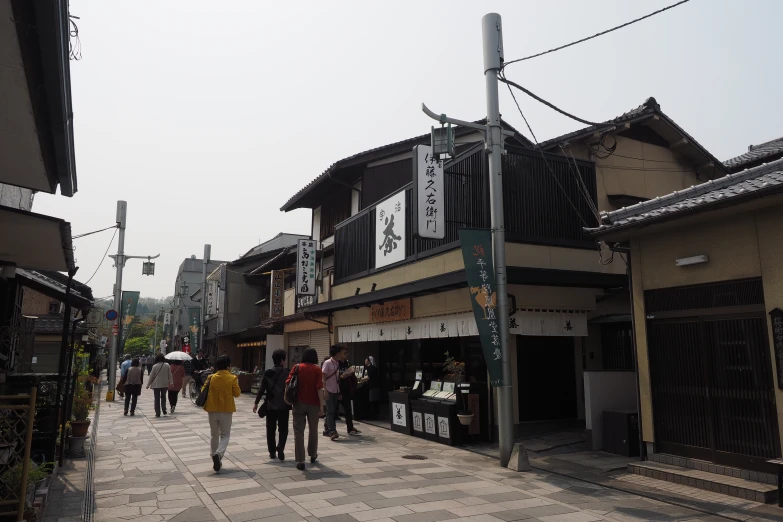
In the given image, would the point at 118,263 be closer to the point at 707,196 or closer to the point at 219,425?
the point at 219,425

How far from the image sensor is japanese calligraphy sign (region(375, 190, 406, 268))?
1490cm

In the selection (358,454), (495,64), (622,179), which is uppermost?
(495,64)

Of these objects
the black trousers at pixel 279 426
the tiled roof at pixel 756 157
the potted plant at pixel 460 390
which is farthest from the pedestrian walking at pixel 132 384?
the tiled roof at pixel 756 157

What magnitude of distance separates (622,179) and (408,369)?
27.6 ft

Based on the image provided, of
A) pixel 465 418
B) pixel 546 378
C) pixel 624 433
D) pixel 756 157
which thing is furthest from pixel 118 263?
pixel 756 157

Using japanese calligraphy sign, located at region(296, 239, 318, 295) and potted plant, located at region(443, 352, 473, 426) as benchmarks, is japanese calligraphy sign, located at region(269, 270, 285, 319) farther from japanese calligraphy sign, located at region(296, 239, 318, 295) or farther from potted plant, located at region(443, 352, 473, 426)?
potted plant, located at region(443, 352, 473, 426)

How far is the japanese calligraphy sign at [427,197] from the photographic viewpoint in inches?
482

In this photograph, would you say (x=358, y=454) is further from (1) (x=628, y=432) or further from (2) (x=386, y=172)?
(2) (x=386, y=172)

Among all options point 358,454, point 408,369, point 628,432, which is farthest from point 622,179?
point 358,454

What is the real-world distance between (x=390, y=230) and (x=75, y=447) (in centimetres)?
914

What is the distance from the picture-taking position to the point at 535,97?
33.0 ft

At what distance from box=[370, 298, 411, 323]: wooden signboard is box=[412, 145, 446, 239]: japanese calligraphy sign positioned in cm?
303

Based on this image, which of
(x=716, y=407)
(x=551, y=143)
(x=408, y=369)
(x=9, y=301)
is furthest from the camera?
(x=408, y=369)

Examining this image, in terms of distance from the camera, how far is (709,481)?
302 inches
